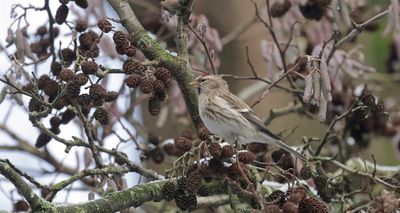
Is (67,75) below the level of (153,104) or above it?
above

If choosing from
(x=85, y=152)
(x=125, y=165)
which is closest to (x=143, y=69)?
(x=125, y=165)

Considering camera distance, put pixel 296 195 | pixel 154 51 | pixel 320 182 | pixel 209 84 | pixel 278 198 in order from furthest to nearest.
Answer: pixel 209 84 < pixel 320 182 < pixel 154 51 < pixel 278 198 < pixel 296 195

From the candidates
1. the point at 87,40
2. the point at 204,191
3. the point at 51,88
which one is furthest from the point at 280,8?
the point at 51,88

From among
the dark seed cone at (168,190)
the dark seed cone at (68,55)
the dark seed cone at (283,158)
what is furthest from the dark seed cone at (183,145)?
the dark seed cone at (68,55)

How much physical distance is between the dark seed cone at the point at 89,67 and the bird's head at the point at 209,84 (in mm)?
601

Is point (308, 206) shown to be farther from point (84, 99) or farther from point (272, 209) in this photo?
point (84, 99)

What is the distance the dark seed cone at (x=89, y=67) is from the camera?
9.19 feet

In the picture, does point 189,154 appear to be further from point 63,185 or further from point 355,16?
point 355,16

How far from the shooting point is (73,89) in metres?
2.83

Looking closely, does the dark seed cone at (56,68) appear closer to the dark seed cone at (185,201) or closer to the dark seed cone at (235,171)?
the dark seed cone at (185,201)

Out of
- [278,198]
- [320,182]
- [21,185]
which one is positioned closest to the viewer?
[278,198]

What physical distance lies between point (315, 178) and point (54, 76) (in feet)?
3.46

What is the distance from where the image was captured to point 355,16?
3.79 metres

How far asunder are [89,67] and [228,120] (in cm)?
81
